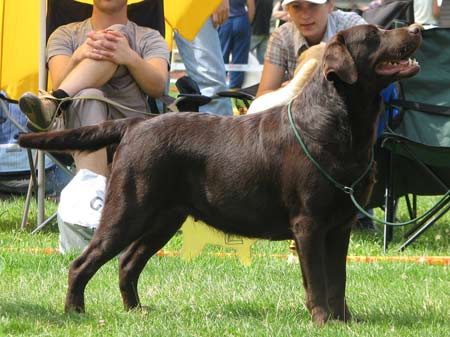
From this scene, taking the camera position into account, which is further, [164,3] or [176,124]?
[164,3]

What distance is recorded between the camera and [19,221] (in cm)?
779

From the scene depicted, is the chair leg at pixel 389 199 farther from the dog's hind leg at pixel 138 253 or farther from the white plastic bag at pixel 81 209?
the dog's hind leg at pixel 138 253

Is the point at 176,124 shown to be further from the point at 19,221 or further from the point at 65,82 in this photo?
the point at 19,221

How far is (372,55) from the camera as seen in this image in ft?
14.5

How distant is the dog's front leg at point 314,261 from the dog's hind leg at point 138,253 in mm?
726

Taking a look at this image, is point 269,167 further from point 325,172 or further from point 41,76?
point 41,76

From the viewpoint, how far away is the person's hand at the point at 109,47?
654 cm

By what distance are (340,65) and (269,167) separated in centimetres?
58

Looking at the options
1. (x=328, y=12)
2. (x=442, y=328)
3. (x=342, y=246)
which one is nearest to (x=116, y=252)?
(x=342, y=246)

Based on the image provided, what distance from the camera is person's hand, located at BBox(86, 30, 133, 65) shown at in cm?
654

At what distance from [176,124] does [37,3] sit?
364 cm

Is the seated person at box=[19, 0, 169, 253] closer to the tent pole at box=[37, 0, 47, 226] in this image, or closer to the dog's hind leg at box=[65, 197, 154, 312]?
the tent pole at box=[37, 0, 47, 226]

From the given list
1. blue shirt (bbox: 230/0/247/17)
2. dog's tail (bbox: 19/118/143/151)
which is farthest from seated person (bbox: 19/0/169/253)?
blue shirt (bbox: 230/0/247/17)

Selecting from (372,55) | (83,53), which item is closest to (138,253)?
(372,55)
